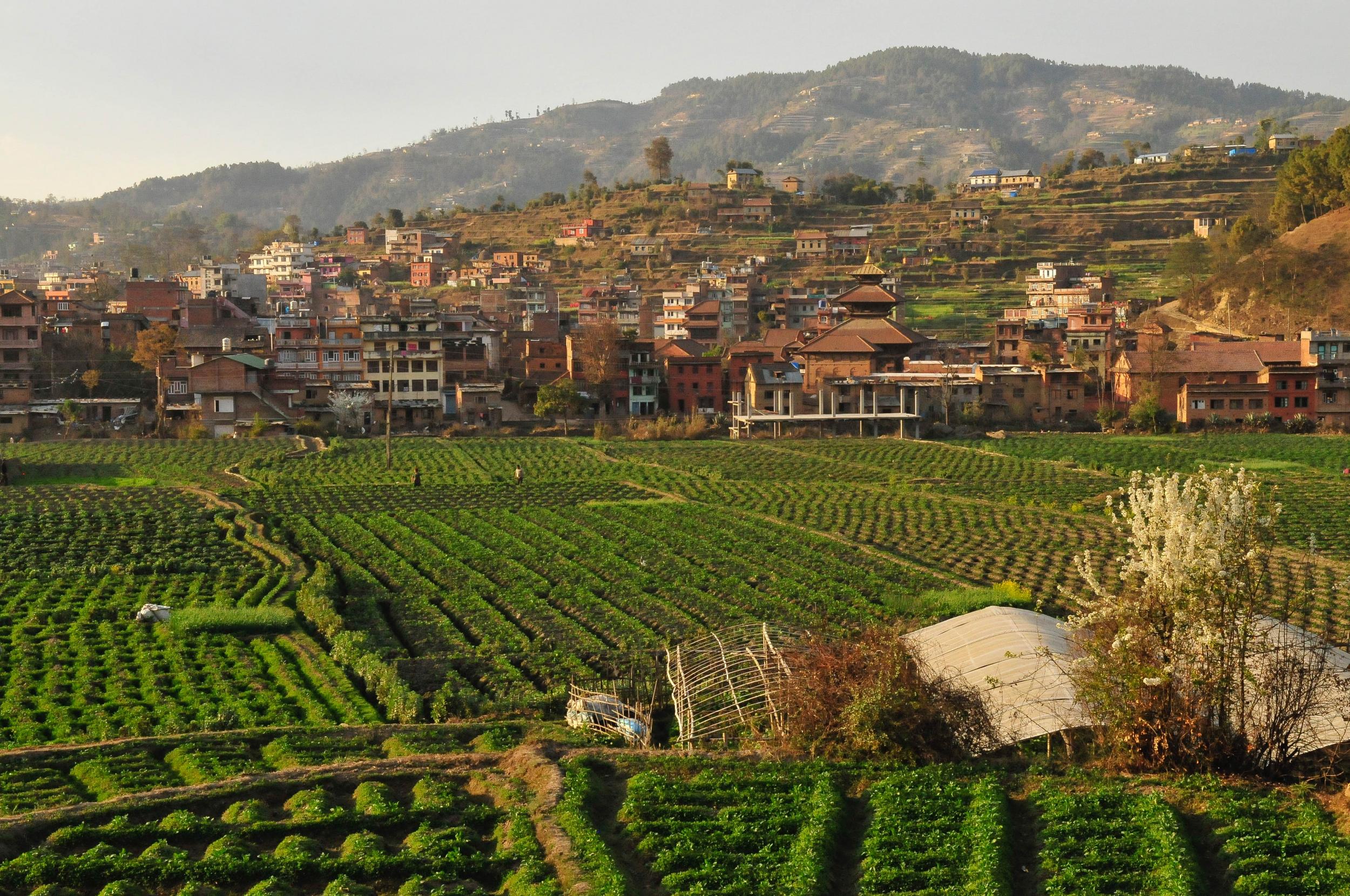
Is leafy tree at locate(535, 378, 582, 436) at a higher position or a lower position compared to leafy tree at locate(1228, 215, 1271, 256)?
lower

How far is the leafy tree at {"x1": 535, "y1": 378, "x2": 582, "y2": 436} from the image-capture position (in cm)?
6925

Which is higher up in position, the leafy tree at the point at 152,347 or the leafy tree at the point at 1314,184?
the leafy tree at the point at 1314,184

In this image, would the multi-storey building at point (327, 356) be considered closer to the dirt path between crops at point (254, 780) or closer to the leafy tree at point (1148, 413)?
the leafy tree at point (1148, 413)

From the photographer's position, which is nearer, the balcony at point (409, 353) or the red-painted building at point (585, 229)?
the balcony at point (409, 353)

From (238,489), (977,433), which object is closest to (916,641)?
(238,489)

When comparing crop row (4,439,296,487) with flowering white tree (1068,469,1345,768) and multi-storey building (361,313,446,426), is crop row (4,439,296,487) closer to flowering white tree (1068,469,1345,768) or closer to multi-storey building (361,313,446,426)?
multi-storey building (361,313,446,426)

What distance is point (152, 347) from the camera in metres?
73.9

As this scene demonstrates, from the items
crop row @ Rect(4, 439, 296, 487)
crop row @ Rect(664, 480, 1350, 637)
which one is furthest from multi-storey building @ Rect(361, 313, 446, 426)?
crop row @ Rect(664, 480, 1350, 637)

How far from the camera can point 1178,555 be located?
44.8 feet

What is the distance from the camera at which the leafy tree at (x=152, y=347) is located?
73.7 meters

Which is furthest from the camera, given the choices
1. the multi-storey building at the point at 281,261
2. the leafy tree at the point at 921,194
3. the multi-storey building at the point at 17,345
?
the leafy tree at the point at 921,194

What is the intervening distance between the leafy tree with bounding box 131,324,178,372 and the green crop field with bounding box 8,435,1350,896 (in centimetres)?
2415

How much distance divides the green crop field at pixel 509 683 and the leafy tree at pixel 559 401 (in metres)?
18.5

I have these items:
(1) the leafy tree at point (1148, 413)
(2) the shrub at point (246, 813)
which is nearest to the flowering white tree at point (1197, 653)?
(2) the shrub at point (246, 813)
